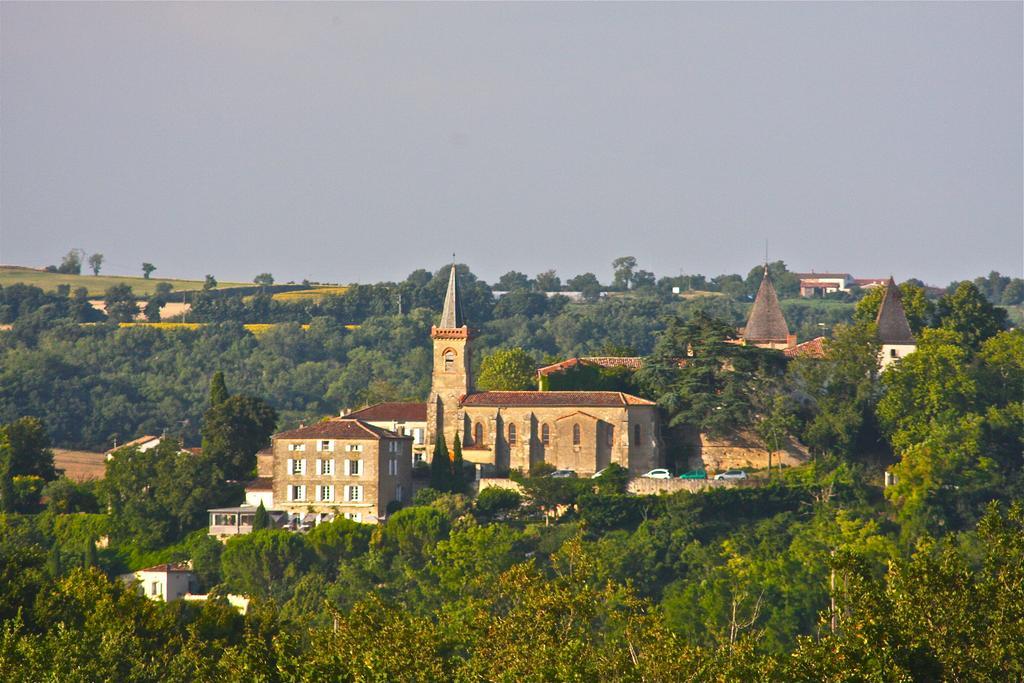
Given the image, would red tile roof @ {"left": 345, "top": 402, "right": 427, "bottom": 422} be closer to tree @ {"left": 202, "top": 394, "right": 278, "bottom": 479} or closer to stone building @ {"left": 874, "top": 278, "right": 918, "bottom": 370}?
tree @ {"left": 202, "top": 394, "right": 278, "bottom": 479}

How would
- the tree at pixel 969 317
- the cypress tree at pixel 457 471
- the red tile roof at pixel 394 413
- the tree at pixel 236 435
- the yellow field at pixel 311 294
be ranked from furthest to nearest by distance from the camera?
the yellow field at pixel 311 294 → the tree at pixel 969 317 → the red tile roof at pixel 394 413 → the tree at pixel 236 435 → the cypress tree at pixel 457 471

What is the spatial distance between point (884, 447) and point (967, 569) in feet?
121

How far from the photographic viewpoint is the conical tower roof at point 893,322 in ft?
266

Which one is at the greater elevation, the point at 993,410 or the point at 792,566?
the point at 993,410

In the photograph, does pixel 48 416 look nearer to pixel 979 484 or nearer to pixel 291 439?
pixel 291 439

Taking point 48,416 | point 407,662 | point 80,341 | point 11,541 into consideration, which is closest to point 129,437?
point 48,416

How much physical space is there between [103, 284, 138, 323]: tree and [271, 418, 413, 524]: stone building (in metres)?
86.6

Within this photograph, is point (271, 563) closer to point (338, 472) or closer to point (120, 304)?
point (338, 472)

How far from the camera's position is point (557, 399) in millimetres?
77438

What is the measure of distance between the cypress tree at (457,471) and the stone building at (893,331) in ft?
52.3

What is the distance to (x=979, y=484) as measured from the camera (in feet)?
253

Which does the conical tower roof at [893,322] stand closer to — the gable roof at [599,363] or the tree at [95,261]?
the gable roof at [599,363]

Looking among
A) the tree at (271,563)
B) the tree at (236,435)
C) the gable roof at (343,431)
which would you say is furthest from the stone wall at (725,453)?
the tree at (236,435)

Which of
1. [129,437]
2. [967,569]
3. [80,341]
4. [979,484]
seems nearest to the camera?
[967,569]
